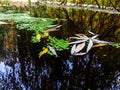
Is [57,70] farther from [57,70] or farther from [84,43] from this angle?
[84,43]

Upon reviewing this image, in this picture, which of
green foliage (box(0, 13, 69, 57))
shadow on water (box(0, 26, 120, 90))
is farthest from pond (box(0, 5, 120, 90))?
green foliage (box(0, 13, 69, 57))

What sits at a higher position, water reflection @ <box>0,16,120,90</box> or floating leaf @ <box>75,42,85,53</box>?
floating leaf @ <box>75,42,85,53</box>

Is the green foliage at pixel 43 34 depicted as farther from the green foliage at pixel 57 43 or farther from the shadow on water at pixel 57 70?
the shadow on water at pixel 57 70

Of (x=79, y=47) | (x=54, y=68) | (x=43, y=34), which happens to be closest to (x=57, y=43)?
(x=79, y=47)

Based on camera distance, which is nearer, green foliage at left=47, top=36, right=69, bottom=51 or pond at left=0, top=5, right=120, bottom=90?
pond at left=0, top=5, right=120, bottom=90

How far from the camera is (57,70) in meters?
2.26

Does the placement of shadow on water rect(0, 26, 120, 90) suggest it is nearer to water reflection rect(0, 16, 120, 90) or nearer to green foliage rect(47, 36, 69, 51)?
water reflection rect(0, 16, 120, 90)

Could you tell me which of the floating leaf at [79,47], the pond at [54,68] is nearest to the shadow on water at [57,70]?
the pond at [54,68]

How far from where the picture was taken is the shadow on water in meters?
1.97

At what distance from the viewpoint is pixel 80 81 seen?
80.5 inches

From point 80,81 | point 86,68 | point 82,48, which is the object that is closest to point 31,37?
point 82,48

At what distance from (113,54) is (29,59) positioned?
0.85 m

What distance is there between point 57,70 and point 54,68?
0.05m

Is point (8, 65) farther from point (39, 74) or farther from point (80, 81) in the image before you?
point (80, 81)
